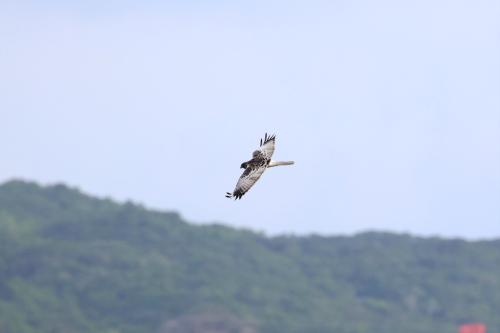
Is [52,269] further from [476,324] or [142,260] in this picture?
[476,324]

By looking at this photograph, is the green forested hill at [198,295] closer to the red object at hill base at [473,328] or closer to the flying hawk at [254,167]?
the red object at hill base at [473,328]

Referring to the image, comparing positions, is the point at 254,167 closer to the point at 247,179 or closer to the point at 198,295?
the point at 247,179

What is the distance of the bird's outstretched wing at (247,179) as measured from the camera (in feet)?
75.1

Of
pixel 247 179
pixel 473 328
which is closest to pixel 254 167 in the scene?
pixel 247 179

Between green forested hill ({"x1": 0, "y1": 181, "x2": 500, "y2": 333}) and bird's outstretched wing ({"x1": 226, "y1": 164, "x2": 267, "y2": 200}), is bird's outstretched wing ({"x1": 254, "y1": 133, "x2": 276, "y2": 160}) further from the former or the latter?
green forested hill ({"x1": 0, "y1": 181, "x2": 500, "y2": 333})

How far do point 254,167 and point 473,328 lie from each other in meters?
149

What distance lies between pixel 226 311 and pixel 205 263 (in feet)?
99.3

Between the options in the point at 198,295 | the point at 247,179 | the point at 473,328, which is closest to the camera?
the point at 247,179

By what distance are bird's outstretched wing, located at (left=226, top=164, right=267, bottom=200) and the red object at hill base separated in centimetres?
14607

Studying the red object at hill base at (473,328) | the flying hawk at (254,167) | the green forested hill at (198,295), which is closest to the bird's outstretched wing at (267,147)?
the flying hawk at (254,167)

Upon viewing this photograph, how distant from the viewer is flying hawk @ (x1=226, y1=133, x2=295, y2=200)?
2302cm

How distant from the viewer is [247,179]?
23.3 meters

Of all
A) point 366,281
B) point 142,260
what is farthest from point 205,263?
point 366,281

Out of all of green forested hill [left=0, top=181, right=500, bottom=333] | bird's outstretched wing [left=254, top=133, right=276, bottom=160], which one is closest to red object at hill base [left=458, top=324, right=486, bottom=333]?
green forested hill [left=0, top=181, right=500, bottom=333]
